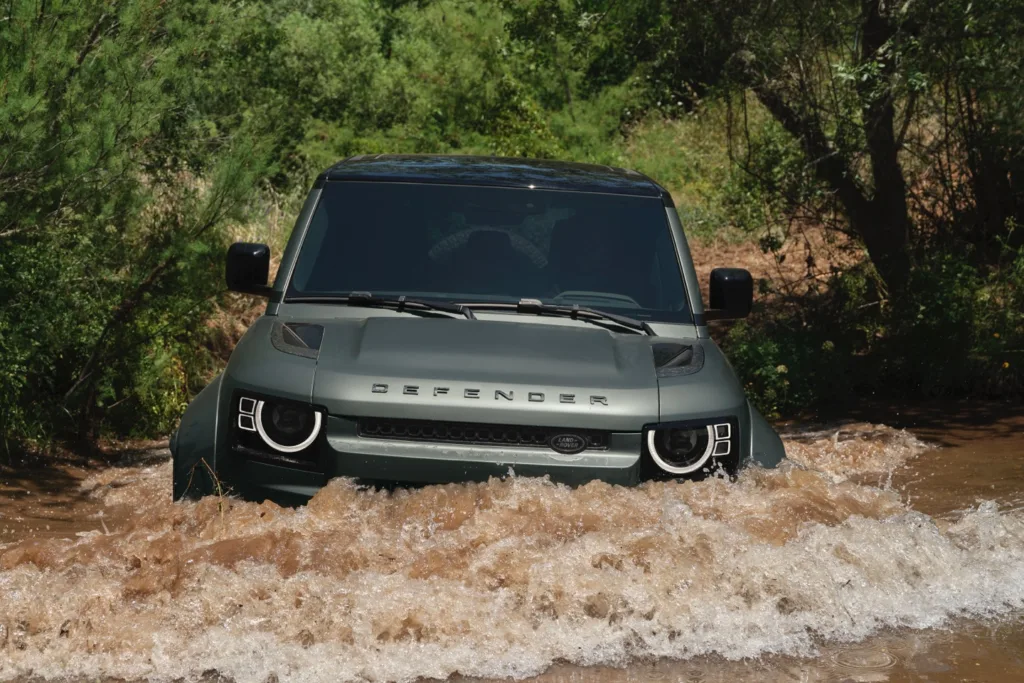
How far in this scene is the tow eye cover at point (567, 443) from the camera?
477 centimetres

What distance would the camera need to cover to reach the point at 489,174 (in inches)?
245

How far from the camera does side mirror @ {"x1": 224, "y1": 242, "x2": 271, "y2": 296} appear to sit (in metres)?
5.87

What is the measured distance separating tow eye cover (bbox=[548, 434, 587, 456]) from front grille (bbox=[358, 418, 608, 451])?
1cm

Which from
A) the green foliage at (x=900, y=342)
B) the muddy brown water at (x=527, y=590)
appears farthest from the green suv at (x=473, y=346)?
the green foliage at (x=900, y=342)

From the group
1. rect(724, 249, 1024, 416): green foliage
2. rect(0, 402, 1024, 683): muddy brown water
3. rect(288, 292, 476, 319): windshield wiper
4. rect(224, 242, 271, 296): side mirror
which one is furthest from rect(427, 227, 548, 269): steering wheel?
rect(724, 249, 1024, 416): green foliage

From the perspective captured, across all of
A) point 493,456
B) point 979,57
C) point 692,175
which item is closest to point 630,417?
point 493,456

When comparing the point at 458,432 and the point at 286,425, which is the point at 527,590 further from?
the point at 286,425

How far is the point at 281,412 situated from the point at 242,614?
752 millimetres

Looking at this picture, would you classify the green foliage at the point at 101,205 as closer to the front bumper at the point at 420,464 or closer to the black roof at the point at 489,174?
the black roof at the point at 489,174

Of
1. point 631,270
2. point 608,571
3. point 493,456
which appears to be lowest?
Result: point 608,571

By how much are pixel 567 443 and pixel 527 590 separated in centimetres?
54

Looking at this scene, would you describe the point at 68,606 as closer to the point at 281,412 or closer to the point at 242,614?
the point at 242,614

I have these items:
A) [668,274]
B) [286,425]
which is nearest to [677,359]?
[668,274]

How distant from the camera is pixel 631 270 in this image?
19.5ft
